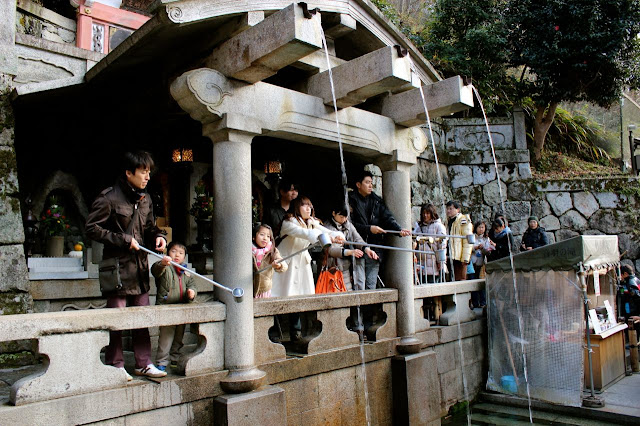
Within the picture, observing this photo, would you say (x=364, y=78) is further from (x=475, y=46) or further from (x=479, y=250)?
(x=475, y=46)

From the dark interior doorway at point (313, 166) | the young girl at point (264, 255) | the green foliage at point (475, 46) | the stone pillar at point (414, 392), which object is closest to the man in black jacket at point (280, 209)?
the young girl at point (264, 255)

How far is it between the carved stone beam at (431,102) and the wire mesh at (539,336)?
304 centimetres

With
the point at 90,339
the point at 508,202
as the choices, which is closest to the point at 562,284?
the point at 90,339

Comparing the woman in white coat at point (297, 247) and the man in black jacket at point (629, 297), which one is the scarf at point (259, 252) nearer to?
the woman in white coat at point (297, 247)

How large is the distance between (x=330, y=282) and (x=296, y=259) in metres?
0.58

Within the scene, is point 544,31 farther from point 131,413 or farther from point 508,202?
point 131,413

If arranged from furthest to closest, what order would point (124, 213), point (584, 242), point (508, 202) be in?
point (508, 202) < point (584, 242) < point (124, 213)

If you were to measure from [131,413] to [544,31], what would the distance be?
51.4ft

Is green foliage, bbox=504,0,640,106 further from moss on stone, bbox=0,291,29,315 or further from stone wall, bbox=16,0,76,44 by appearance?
moss on stone, bbox=0,291,29,315

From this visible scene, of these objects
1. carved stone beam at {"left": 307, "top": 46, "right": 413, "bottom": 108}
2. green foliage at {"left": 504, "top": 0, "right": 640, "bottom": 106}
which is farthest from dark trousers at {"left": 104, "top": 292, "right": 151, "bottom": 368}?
green foliage at {"left": 504, "top": 0, "right": 640, "bottom": 106}

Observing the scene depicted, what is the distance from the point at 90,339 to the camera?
401 cm

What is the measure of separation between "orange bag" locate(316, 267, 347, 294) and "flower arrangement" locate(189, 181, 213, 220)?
2.96 metres

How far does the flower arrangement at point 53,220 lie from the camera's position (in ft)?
25.5

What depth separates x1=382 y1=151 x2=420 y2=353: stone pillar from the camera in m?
6.86
